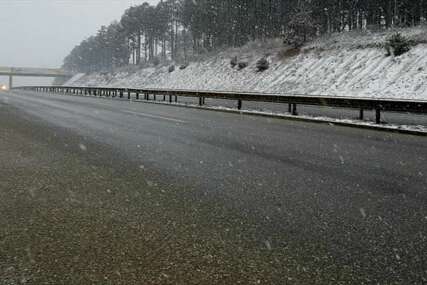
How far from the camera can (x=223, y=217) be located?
428 cm

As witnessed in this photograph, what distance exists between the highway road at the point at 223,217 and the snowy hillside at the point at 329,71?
62.8 feet

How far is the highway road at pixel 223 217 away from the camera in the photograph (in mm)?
3102

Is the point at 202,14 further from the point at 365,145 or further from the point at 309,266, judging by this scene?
the point at 309,266

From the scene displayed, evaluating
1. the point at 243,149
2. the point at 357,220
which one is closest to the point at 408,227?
the point at 357,220

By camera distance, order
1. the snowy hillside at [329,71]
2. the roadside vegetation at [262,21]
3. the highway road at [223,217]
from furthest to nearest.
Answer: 1. the roadside vegetation at [262,21]
2. the snowy hillside at [329,71]
3. the highway road at [223,217]

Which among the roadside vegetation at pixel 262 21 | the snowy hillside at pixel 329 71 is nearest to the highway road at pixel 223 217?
the snowy hillside at pixel 329 71

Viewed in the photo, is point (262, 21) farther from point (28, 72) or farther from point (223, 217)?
point (28, 72)

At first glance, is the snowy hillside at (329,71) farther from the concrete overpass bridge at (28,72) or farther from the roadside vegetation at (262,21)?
the concrete overpass bridge at (28,72)

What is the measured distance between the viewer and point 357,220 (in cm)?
420

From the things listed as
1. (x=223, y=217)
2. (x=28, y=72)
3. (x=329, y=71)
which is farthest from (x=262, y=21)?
(x=28, y=72)

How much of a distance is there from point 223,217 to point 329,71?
31591 millimetres

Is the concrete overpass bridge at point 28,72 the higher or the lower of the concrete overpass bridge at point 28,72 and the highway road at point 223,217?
the higher

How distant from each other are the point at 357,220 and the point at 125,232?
89.0 inches

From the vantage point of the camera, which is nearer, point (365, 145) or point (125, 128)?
point (365, 145)
